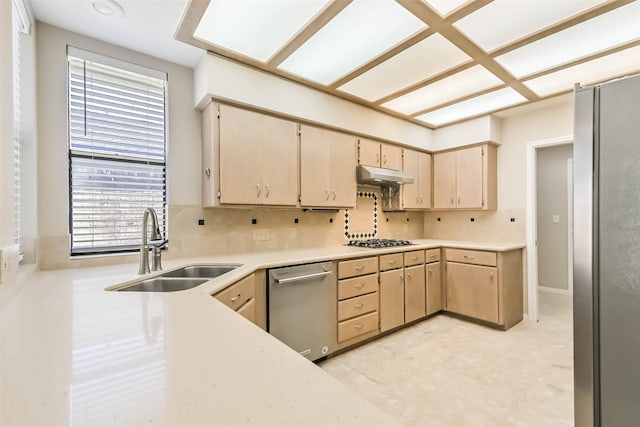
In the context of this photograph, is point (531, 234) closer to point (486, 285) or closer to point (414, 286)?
point (486, 285)

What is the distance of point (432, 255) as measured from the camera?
3.49m

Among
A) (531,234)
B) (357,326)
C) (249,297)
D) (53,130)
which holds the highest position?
(53,130)

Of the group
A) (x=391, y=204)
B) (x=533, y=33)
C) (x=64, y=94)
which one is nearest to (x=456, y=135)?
(x=391, y=204)

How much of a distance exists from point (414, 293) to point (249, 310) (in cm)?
204

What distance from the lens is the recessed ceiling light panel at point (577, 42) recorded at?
1859 millimetres

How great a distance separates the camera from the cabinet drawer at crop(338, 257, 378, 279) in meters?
2.60

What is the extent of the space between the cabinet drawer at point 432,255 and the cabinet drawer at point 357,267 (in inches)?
35.5

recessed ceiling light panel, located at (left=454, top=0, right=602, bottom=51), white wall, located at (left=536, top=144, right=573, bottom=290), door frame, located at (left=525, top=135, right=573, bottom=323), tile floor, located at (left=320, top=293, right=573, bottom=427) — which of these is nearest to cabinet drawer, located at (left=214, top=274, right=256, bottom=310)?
tile floor, located at (left=320, top=293, right=573, bottom=427)

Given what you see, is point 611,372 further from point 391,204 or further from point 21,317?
point 391,204

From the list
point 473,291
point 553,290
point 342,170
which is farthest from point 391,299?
point 553,290

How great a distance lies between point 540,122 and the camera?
11.2 ft

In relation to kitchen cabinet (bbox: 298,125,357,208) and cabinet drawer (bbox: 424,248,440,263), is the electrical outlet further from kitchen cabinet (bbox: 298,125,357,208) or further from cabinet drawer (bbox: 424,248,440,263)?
cabinet drawer (bbox: 424,248,440,263)

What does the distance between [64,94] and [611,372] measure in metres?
3.40

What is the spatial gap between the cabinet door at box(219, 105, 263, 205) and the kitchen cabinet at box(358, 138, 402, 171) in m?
1.27
